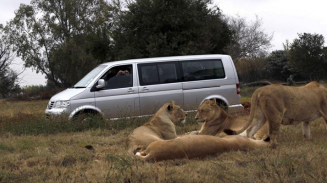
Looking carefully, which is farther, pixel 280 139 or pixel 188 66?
pixel 188 66

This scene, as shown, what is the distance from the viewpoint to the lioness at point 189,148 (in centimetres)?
605

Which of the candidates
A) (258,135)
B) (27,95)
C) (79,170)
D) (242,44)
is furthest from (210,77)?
(242,44)

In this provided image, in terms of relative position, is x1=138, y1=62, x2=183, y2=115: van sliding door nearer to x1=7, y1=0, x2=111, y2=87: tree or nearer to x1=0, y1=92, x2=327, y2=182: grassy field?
x1=0, y1=92, x2=327, y2=182: grassy field

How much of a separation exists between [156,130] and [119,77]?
327 cm

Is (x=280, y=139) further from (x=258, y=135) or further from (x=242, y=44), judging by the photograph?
(x=242, y=44)

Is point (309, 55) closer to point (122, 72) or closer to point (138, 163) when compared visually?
point (122, 72)

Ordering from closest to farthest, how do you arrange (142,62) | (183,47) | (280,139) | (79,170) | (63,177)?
(63,177) < (79,170) < (280,139) < (142,62) < (183,47)

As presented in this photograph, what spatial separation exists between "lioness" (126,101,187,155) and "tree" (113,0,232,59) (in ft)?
56.2

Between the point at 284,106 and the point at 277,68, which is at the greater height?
Result: the point at 277,68

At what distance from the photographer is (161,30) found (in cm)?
2744

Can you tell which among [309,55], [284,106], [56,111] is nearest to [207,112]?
[284,106]

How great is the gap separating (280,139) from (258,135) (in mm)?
348

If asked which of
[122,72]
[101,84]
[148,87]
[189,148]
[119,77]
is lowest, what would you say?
[189,148]

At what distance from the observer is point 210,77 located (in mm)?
12078
